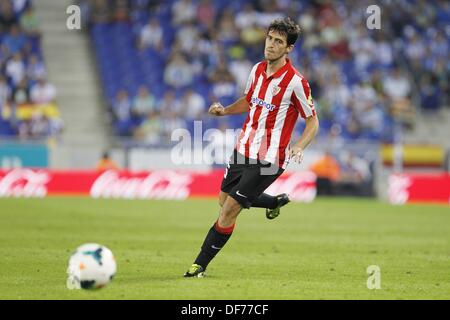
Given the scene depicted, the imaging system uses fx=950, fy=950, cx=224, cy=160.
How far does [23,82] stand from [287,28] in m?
19.6

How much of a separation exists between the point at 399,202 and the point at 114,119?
30.1ft

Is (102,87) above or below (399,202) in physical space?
above

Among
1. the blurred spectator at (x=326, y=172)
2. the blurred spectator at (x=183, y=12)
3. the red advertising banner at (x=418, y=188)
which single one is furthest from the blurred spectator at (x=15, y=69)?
the red advertising banner at (x=418, y=188)

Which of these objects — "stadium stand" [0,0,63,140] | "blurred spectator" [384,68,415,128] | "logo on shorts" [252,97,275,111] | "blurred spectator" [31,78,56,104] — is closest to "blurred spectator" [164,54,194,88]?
"stadium stand" [0,0,63,140]

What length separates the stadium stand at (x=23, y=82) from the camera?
93.1 feet

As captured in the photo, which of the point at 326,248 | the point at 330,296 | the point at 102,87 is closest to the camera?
the point at 330,296

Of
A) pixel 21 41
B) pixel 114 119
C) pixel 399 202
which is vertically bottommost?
pixel 399 202

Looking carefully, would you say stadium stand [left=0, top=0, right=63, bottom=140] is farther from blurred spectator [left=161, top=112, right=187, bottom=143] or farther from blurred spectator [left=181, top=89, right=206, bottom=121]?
blurred spectator [left=181, top=89, right=206, bottom=121]

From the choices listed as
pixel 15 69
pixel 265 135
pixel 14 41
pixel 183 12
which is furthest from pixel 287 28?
pixel 183 12
